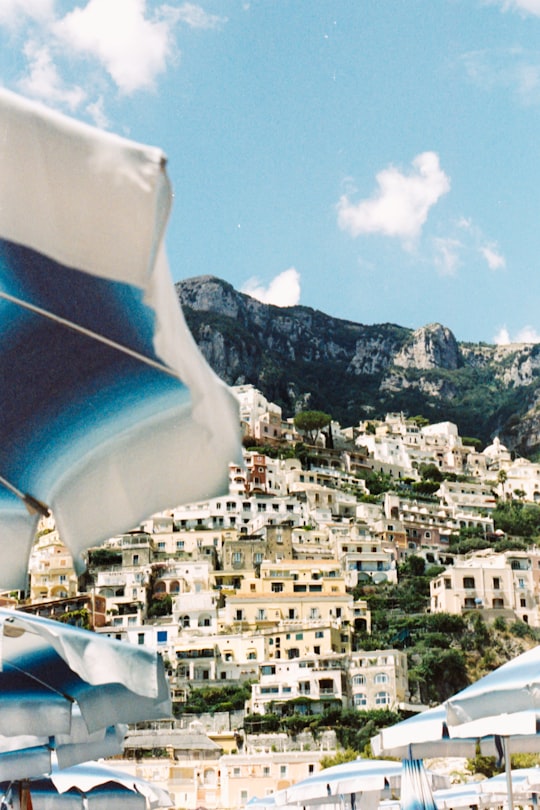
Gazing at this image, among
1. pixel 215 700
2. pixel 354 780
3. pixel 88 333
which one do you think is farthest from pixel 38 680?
pixel 215 700

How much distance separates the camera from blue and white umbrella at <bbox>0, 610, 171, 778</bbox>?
429 cm

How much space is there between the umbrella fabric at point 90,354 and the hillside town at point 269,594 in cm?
4249

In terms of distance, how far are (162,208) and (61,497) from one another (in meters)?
1.34

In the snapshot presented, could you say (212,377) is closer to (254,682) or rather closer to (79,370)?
(79,370)

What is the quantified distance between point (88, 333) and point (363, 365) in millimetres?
162748

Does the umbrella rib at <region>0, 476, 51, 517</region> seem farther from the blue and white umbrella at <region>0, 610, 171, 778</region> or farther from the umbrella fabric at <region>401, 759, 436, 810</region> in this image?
the umbrella fabric at <region>401, 759, 436, 810</region>

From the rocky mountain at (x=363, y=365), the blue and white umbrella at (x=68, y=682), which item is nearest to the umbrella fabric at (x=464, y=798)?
the blue and white umbrella at (x=68, y=682)

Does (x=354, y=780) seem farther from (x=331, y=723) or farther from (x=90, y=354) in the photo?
(x=331, y=723)

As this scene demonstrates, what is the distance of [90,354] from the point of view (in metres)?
2.96

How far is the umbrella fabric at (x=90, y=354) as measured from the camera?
229cm

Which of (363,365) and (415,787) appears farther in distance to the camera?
(363,365)

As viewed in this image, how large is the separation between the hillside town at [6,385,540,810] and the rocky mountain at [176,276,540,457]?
1579 inches

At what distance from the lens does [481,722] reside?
21.2ft

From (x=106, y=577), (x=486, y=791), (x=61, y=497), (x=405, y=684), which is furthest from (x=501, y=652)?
(x=61, y=497)
